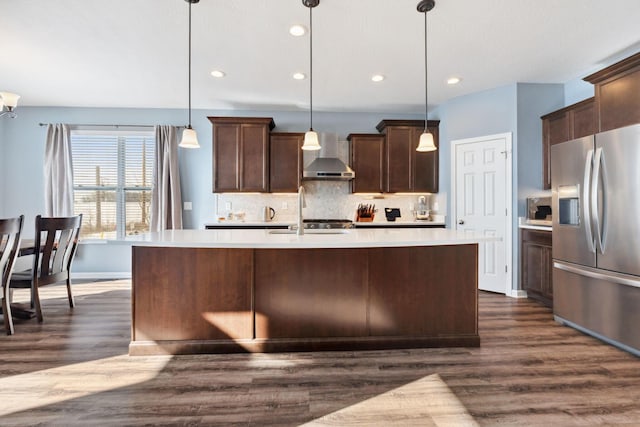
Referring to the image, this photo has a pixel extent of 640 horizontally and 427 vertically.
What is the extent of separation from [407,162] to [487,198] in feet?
4.15

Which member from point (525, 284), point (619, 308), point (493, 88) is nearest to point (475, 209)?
point (525, 284)

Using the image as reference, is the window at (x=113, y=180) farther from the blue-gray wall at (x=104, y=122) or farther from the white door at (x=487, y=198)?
the white door at (x=487, y=198)

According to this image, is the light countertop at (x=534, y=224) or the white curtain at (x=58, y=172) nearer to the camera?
the light countertop at (x=534, y=224)

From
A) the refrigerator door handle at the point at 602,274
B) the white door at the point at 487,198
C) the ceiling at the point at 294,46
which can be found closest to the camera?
the refrigerator door handle at the point at 602,274

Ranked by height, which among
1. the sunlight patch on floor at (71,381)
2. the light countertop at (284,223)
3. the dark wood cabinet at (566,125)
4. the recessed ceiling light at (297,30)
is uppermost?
the recessed ceiling light at (297,30)

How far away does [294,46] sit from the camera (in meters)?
3.24

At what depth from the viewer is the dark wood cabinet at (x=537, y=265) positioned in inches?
141

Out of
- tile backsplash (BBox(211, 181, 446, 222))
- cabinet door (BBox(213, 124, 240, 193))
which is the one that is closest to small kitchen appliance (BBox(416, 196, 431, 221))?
tile backsplash (BBox(211, 181, 446, 222))

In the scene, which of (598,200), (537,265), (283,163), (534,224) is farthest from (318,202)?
(598,200)

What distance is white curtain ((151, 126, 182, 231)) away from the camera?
5.00 m

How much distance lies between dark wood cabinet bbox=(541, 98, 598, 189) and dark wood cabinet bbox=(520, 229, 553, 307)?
755 mm

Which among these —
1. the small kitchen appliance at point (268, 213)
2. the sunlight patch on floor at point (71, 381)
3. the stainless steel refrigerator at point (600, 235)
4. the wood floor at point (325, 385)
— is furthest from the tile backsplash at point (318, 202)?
the sunlight patch on floor at point (71, 381)

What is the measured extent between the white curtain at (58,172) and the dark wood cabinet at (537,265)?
6445 mm

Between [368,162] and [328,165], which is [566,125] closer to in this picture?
[368,162]
